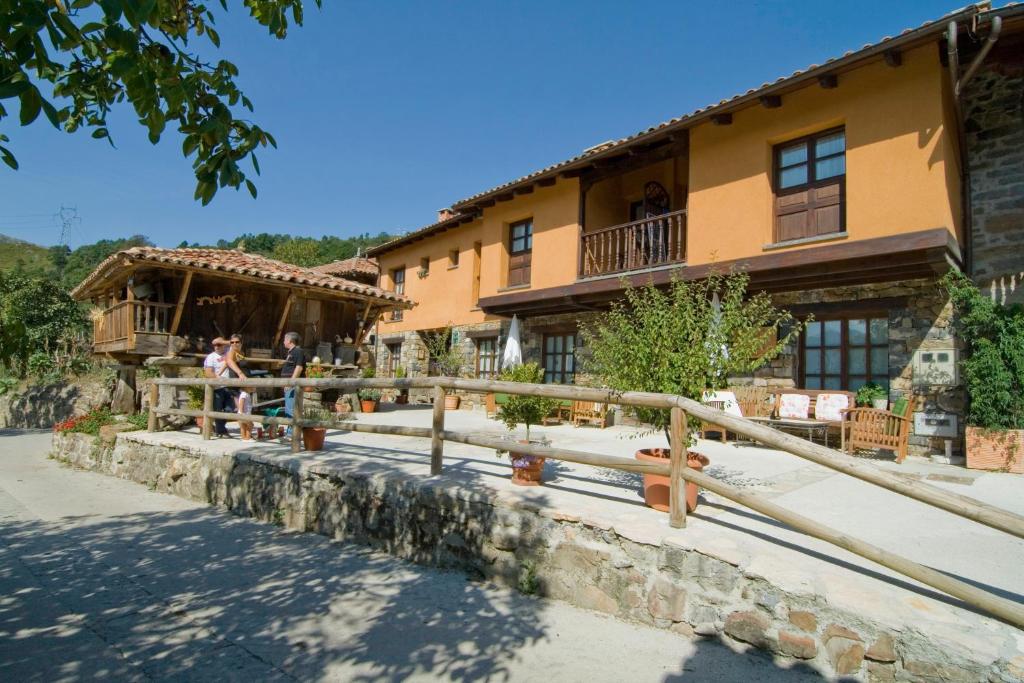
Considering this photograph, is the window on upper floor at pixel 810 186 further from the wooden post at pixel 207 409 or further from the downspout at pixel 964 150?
the wooden post at pixel 207 409

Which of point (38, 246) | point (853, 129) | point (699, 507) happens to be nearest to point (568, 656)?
point (699, 507)

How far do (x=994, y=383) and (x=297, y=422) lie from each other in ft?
25.3

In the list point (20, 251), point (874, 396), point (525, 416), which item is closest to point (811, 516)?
point (525, 416)

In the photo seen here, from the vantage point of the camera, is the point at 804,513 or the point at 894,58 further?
the point at 894,58

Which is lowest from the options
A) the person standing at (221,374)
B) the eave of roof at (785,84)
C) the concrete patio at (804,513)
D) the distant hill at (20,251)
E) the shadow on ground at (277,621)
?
the shadow on ground at (277,621)

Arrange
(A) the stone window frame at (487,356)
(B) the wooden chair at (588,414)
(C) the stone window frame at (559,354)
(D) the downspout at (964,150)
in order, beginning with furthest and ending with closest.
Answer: (A) the stone window frame at (487,356) < (C) the stone window frame at (559,354) < (B) the wooden chair at (588,414) < (D) the downspout at (964,150)

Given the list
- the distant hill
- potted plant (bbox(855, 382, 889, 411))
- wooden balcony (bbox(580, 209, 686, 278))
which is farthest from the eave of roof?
the distant hill

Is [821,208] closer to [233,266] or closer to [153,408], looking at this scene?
[233,266]

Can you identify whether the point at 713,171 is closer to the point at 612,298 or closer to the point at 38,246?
the point at 612,298

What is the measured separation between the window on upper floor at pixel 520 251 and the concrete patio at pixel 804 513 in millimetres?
6546

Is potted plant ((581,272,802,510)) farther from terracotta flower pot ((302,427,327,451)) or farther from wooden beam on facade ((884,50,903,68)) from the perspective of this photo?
wooden beam on facade ((884,50,903,68))

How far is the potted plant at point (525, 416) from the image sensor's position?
414 cm

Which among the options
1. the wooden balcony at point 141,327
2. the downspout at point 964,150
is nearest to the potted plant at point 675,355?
the downspout at point 964,150

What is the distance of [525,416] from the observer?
16.9 ft
